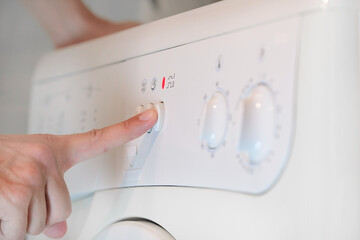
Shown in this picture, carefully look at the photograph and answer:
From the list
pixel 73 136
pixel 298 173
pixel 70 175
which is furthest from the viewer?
pixel 70 175

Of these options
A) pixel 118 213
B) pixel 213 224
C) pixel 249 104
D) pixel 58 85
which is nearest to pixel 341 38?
pixel 249 104

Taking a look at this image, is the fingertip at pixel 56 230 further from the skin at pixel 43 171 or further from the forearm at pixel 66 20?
the forearm at pixel 66 20

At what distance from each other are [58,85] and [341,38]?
0.44 m

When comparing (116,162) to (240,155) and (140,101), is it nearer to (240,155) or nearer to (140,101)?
(140,101)

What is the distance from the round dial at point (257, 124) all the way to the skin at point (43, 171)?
5.4 inches

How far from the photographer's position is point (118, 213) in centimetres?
56

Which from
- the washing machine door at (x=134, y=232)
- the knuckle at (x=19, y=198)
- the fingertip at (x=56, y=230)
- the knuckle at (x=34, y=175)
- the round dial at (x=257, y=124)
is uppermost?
the round dial at (x=257, y=124)

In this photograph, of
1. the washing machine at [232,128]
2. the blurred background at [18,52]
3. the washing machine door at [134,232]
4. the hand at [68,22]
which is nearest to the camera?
the washing machine at [232,128]

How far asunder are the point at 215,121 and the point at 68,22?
1.73 feet

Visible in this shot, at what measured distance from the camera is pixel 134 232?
20.1 inches

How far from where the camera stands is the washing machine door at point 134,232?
0.49m

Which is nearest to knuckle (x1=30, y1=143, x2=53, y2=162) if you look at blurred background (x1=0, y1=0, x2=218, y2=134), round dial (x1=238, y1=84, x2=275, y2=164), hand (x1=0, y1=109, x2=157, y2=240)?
hand (x1=0, y1=109, x2=157, y2=240)

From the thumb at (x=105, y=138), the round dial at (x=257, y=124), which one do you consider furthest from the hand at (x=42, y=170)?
the round dial at (x=257, y=124)

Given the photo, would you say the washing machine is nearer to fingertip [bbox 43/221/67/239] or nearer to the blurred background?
fingertip [bbox 43/221/67/239]
